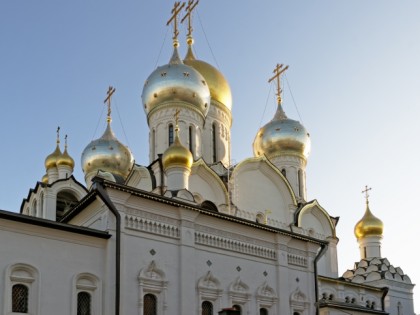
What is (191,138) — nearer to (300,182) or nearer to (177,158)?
(177,158)

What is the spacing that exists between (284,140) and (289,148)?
0.40 meters

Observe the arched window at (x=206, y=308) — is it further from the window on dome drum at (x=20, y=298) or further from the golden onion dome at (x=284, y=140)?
the golden onion dome at (x=284, y=140)

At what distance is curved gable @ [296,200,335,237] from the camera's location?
1049 inches

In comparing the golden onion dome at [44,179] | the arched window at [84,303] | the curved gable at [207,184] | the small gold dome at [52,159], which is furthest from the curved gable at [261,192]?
the arched window at [84,303]

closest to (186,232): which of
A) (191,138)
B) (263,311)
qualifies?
(263,311)

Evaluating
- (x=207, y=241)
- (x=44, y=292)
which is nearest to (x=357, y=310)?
(x=207, y=241)

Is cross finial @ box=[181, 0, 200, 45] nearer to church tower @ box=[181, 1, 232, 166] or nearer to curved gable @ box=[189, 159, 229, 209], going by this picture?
church tower @ box=[181, 1, 232, 166]

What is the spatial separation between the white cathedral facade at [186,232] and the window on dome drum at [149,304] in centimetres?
3

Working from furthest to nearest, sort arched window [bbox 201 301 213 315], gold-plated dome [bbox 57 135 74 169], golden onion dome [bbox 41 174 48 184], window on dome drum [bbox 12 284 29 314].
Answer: golden onion dome [bbox 41 174 48 184] → gold-plated dome [bbox 57 135 74 169] → arched window [bbox 201 301 213 315] → window on dome drum [bbox 12 284 29 314]

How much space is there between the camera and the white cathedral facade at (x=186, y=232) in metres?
14.1

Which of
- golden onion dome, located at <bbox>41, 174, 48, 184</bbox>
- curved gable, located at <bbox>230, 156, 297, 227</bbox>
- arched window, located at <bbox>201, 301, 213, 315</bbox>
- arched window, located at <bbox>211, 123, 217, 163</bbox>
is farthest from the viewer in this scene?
arched window, located at <bbox>211, 123, 217, 163</bbox>

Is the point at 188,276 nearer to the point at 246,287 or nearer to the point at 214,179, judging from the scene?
the point at 246,287

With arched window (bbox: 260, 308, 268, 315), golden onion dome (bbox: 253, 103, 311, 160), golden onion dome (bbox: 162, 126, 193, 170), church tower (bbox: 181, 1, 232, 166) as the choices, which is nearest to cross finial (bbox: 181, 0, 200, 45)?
church tower (bbox: 181, 1, 232, 166)

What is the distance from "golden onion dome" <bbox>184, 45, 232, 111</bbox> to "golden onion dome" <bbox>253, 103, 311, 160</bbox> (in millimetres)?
2026
